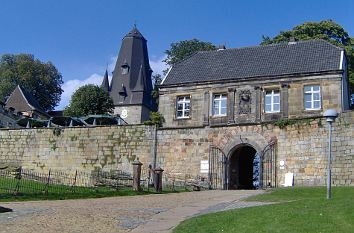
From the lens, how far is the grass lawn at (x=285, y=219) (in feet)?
35.1

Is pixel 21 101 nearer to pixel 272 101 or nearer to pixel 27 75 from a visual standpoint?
pixel 27 75

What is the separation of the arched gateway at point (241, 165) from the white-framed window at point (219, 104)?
2.48 metres

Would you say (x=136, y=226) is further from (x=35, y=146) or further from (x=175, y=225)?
(x=35, y=146)

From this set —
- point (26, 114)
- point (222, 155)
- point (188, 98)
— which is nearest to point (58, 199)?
point (222, 155)

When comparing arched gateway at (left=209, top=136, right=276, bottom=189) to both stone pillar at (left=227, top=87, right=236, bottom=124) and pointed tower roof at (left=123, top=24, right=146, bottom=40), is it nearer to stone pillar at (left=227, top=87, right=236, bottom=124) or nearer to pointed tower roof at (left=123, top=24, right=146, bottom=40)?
stone pillar at (left=227, top=87, right=236, bottom=124)

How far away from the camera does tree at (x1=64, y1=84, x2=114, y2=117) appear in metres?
47.4

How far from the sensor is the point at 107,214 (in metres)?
14.6

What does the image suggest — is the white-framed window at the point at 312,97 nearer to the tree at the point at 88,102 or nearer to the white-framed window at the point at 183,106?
the white-framed window at the point at 183,106

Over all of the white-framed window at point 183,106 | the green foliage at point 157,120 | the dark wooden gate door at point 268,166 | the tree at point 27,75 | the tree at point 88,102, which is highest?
the tree at point 27,75

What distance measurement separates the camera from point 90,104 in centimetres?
4784

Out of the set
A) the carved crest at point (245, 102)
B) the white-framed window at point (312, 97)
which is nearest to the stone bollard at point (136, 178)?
the carved crest at point (245, 102)

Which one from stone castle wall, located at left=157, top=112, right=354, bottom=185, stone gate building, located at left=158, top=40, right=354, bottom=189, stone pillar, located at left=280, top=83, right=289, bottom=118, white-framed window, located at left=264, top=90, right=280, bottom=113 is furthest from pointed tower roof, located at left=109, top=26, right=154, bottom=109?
stone pillar, located at left=280, top=83, right=289, bottom=118

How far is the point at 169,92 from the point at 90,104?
652 inches

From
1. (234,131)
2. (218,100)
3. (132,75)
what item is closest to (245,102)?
(218,100)
